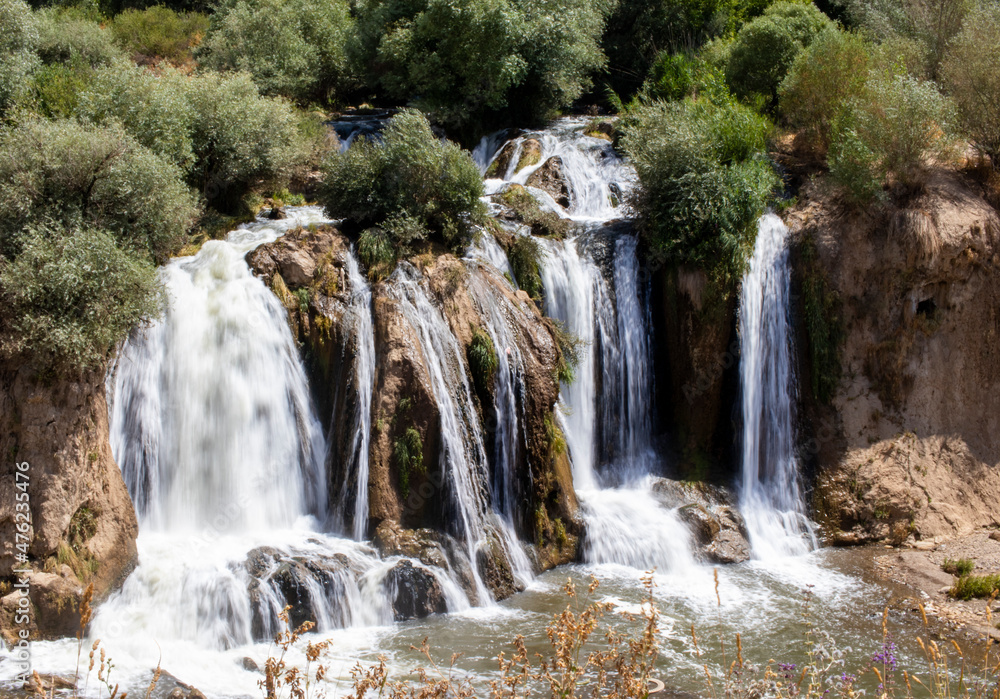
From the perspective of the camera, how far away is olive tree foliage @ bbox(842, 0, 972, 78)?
1889 cm

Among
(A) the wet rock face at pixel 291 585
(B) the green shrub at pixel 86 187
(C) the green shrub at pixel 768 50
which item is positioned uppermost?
(C) the green shrub at pixel 768 50

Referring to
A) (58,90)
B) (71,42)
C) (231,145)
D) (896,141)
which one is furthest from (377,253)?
(71,42)

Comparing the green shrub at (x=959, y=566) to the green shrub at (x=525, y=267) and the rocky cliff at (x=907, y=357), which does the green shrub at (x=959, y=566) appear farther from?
the green shrub at (x=525, y=267)

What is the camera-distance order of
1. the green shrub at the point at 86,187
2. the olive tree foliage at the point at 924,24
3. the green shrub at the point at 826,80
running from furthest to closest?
1. the olive tree foliage at the point at 924,24
2. the green shrub at the point at 826,80
3. the green shrub at the point at 86,187

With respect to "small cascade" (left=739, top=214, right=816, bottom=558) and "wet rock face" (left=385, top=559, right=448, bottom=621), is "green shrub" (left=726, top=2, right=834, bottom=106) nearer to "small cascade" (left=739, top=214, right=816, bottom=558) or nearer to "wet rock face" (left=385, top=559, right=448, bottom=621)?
"small cascade" (left=739, top=214, right=816, bottom=558)

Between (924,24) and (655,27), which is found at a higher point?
(655,27)

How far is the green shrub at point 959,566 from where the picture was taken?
11398 millimetres

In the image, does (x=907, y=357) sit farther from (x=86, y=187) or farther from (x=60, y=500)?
(x=86, y=187)

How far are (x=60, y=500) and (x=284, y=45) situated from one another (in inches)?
614

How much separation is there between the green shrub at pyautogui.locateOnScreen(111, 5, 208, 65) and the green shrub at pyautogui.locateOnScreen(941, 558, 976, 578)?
23650 millimetres

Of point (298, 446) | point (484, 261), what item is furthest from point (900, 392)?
point (298, 446)

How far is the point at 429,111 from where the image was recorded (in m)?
20.6

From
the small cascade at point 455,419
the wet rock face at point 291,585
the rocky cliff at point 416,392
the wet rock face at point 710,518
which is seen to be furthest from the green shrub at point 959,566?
the wet rock face at point 291,585

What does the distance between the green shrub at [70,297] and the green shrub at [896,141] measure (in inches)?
465
